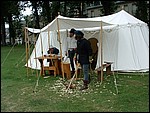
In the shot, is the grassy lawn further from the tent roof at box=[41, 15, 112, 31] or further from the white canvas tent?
the tent roof at box=[41, 15, 112, 31]

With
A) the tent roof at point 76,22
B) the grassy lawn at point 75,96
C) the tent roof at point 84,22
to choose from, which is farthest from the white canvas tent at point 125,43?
the grassy lawn at point 75,96

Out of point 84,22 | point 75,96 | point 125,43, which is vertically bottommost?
point 75,96

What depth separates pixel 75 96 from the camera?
6.46m

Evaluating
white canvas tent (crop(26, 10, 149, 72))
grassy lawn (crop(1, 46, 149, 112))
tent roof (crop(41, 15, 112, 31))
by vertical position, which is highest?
tent roof (crop(41, 15, 112, 31))

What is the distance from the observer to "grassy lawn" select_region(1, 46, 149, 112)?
5461 millimetres

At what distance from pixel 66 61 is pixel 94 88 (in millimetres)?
2568

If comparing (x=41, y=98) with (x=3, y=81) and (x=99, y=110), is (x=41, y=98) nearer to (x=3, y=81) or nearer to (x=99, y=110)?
(x=99, y=110)

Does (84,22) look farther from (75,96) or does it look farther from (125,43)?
(125,43)

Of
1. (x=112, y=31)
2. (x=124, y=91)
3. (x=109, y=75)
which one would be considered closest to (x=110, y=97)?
(x=124, y=91)

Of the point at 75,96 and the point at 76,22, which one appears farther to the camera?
the point at 76,22

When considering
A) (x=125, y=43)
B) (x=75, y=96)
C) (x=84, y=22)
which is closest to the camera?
(x=75, y=96)

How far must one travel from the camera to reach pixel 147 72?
9.82 m

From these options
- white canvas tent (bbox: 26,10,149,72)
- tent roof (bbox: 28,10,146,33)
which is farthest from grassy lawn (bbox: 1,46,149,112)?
tent roof (bbox: 28,10,146,33)

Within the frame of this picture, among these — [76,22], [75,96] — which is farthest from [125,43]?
[75,96]
